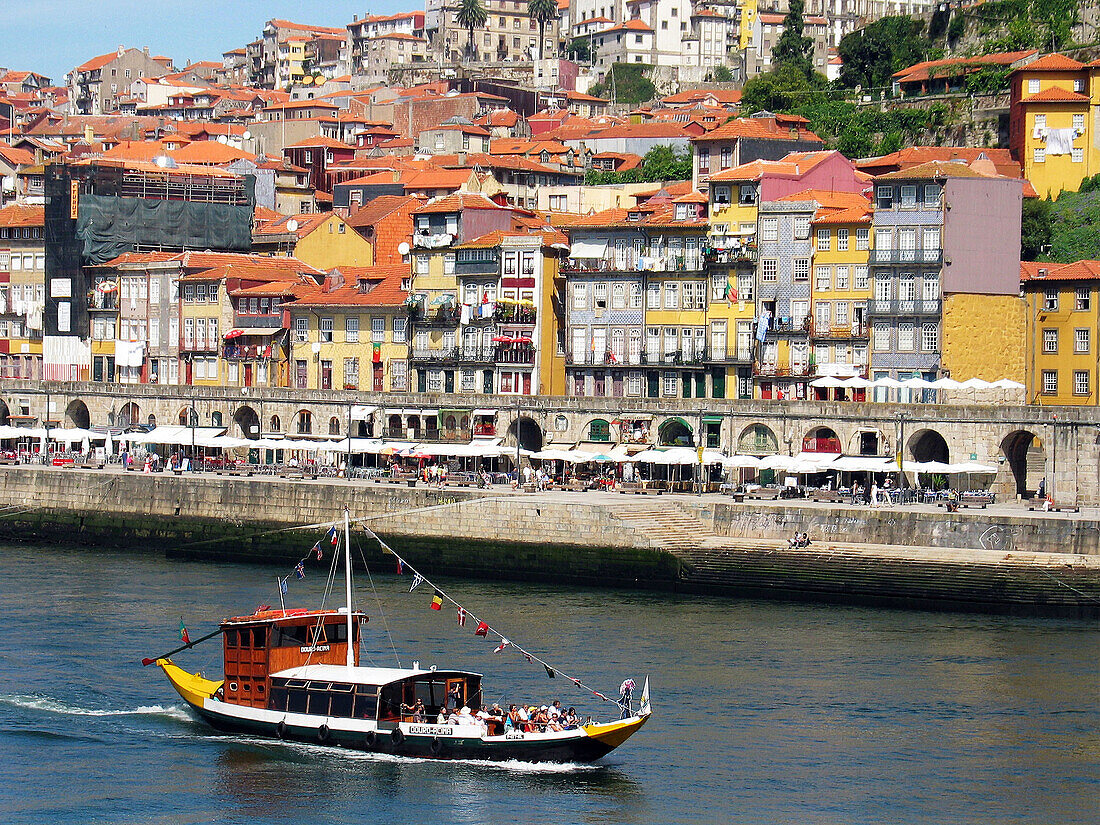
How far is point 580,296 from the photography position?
80.1 m

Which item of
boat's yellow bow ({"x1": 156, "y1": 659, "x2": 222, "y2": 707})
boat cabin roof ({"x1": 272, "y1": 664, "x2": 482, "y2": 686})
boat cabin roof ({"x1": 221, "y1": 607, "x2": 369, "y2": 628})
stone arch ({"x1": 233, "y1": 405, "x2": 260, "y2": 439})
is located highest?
stone arch ({"x1": 233, "y1": 405, "x2": 260, "y2": 439})

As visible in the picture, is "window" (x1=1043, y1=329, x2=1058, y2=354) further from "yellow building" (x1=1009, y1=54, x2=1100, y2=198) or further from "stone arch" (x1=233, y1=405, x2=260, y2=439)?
"stone arch" (x1=233, y1=405, x2=260, y2=439)

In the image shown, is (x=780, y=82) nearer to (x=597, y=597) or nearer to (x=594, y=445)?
(x=594, y=445)

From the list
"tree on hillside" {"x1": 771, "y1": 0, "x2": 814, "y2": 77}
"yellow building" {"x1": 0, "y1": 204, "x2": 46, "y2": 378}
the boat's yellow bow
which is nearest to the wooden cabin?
the boat's yellow bow

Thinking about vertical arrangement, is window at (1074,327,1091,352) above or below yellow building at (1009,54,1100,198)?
below

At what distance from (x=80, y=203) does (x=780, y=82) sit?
149ft

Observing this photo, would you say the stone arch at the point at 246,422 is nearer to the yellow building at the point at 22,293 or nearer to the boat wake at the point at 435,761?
the yellow building at the point at 22,293

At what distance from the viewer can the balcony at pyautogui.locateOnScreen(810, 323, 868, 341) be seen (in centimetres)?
7388

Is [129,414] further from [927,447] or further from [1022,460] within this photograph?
[1022,460]

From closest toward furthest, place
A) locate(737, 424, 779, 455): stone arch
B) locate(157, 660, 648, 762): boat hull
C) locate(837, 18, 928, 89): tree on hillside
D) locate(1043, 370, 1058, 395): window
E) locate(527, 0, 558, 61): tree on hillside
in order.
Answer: locate(157, 660, 648, 762): boat hull
locate(737, 424, 779, 455): stone arch
locate(1043, 370, 1058, 395): window
locate(837, 18, 928, 89): tree on hillside
locate(527, 0, 558, 61): tree on hillside

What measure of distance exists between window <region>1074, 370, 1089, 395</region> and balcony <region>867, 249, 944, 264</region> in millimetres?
7005

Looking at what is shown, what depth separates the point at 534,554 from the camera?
201 feet

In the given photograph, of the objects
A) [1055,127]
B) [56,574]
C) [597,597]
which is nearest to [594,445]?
[597,597]

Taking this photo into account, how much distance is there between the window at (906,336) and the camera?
72.8m
